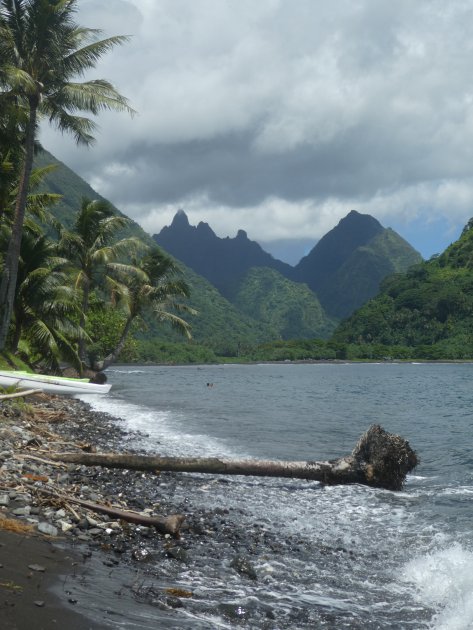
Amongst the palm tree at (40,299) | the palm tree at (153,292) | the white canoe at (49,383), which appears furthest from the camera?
the palm tree at (153,292)

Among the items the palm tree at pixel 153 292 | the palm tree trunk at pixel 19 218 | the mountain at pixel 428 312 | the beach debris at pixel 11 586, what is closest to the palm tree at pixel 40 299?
the palm tree trunk at pixel 19 218

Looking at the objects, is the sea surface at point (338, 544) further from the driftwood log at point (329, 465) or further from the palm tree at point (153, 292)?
the palm tree at point (153, 292)

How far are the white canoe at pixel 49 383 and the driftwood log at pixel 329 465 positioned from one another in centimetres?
1021

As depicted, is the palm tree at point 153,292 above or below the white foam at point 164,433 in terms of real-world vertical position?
above

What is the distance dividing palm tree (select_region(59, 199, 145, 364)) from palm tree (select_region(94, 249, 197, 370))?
6.36ft

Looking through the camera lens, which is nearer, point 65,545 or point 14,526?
point 14,526

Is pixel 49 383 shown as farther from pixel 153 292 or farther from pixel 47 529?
pixel 47 529

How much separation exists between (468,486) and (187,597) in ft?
31.9

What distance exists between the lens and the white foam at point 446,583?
19.6 ft

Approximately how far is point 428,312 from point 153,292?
465 feet

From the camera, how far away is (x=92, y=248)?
35250mm

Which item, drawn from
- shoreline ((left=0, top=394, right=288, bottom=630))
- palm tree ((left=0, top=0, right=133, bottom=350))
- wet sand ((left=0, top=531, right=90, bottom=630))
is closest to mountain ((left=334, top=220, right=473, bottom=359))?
palm tree ((left=0, top=0, right=133, bottom=350))

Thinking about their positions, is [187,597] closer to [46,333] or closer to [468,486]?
[468,486]

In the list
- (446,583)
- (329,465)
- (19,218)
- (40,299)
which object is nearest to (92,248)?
(40,299)
